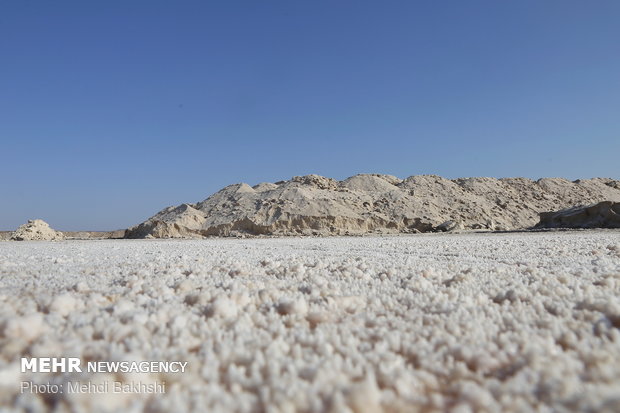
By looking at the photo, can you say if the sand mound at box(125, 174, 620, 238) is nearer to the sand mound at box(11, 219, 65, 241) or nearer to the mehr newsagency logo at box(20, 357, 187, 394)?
the sand mound at box(11, 219, 65, 241)

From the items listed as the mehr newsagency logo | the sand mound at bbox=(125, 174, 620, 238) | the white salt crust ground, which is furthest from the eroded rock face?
the mehr newsagency logo

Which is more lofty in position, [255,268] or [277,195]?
[277,195]

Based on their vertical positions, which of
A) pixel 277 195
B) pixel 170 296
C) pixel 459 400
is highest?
pixel 277 195

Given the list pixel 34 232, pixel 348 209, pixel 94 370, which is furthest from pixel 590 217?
pixel 34 232

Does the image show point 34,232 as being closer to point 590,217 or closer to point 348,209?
point 348,209

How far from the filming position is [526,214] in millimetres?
32969

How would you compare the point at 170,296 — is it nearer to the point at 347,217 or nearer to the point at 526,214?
the point at 347,217

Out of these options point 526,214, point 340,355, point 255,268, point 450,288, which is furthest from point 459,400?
point 526,214

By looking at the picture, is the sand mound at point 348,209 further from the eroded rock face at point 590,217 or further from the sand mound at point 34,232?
the sand mound at point 34,232

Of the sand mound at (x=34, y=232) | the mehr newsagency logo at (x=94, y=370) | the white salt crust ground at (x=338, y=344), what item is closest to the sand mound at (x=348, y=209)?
the sand mound at (x=34, y=232)

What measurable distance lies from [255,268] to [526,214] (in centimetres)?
3498

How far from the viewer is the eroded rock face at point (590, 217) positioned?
60.2ft

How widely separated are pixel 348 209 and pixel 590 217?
13.5m

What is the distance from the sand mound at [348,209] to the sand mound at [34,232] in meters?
5.25
